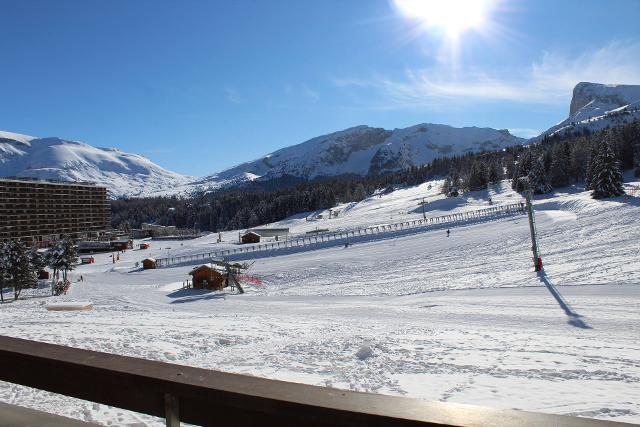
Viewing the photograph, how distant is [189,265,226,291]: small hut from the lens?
138ft

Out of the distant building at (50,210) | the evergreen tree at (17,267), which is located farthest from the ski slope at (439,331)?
the distant building at (50,210)

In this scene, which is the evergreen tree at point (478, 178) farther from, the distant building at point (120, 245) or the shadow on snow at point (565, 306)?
the shadow on snow at point (565, 306)

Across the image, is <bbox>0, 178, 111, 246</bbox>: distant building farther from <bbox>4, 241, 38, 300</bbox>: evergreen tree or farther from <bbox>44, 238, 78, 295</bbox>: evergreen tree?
<bbox>4, 241, 38, 300</bbox>: evergreen tree

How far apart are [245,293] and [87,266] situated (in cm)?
4592

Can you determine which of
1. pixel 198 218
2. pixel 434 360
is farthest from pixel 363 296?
pixel 198 218

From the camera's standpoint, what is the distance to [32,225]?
12725 cm

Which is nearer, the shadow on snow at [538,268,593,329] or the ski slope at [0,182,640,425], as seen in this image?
the ski slope at [0,182,640,425]

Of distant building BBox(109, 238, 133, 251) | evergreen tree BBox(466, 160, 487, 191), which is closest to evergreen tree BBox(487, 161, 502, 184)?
evergreen tree BBox(466, 160, 487, 191)

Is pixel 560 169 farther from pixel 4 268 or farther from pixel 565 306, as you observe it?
pixel 4 268

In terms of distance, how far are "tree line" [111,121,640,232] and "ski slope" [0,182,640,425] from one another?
17994mm

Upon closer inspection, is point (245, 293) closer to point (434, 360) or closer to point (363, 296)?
point (363, 296)

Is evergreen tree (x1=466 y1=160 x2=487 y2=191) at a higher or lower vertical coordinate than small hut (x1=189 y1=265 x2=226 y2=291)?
higher

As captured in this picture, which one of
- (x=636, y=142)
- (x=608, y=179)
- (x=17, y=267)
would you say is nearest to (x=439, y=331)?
(x=17, y=267)

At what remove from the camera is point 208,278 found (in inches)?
1668
